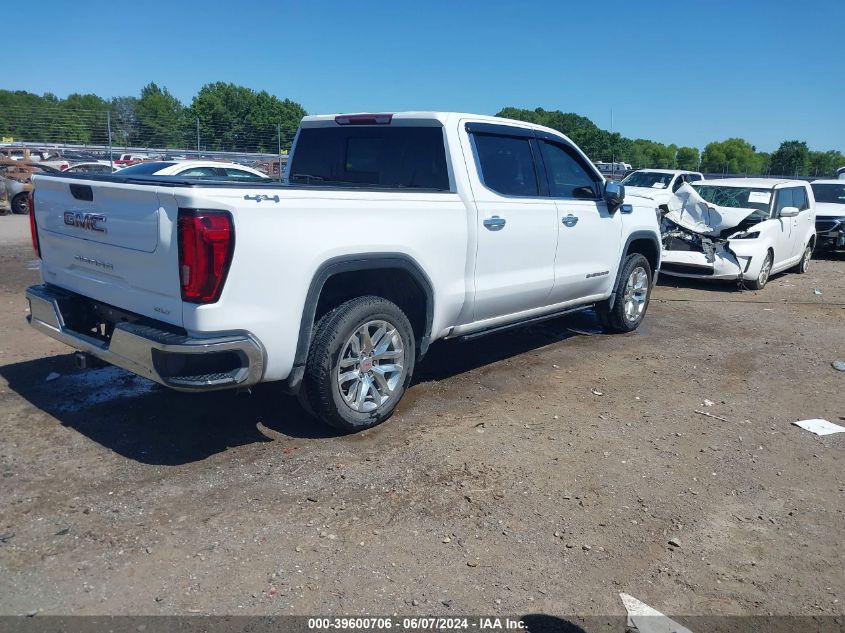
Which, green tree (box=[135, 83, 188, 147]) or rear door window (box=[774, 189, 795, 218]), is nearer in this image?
rear door window (box=[774, 189, 795, 218])

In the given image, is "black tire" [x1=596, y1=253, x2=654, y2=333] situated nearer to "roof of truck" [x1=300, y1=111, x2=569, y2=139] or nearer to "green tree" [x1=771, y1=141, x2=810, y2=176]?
"roof of truck" [x1=300, y1=111, x2=569, y2=139]

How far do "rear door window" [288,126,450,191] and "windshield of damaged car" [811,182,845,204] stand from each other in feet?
46.9

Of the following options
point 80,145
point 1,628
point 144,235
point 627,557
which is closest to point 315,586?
point 1,628

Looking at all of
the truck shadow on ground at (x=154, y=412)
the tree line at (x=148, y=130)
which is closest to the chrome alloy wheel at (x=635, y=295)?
the truck shadow on ground at (x=154, y=412)

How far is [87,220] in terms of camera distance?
4258 millimetres

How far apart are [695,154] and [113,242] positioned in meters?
61.8

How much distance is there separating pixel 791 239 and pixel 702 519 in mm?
9782

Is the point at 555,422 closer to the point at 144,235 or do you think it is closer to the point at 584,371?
the point at 584,371

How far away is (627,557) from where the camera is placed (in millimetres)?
3426

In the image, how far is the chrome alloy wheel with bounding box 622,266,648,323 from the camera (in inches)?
297

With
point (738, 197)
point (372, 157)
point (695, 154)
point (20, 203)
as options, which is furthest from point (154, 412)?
point (695, 154)

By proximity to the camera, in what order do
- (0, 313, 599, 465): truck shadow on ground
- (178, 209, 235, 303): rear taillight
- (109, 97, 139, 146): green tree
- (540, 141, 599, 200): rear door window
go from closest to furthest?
1. (178, 209, 235, 303): rear taillight
2. (0, 313, 599, 465): truck shadow on ground
3. (540, 141, 599, 200): rear door window
4. (109, 97, 139, 146): green tree

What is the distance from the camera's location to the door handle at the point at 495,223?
5250 millimetres

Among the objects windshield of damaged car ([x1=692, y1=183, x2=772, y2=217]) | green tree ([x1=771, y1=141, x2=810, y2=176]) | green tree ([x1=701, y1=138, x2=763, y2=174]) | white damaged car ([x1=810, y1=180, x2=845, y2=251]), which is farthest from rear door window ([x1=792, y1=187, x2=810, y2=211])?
green tree ([x1=701, y1=138, x2=763, y2=174])
